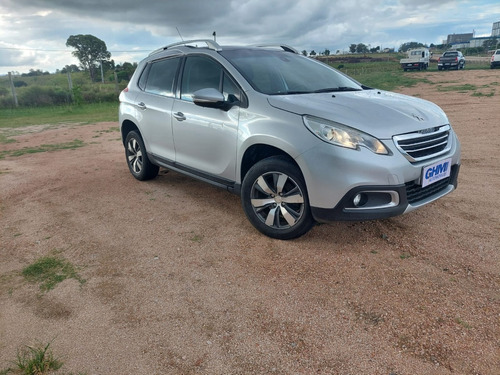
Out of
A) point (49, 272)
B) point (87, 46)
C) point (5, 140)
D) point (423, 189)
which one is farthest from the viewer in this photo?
point (87, 46)

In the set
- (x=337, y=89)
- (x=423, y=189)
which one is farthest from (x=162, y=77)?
(x=423, y=189)

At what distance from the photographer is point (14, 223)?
424cm

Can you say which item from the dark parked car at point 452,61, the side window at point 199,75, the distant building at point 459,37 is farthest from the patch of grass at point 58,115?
the distant building at point 459,37

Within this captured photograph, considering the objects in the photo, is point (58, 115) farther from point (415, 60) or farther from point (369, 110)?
point (415, 60)

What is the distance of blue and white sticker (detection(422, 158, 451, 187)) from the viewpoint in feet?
10.4

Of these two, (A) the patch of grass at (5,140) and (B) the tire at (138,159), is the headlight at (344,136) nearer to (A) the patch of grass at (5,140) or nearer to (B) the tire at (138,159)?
(B) the tire at (138,159)

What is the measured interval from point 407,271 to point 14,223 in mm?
4001

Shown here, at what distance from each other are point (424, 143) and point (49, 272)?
326cm

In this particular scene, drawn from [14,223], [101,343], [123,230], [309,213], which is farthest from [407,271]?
[14,223]

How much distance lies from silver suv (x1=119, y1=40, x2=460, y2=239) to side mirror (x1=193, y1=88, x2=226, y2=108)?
0.01 metres

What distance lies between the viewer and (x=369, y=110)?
325cm

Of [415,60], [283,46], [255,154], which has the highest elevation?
[415,60]

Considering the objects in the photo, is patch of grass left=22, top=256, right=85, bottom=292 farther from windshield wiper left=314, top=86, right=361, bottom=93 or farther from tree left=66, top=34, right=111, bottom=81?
tree left=66, top=34, right=111, bottom=81

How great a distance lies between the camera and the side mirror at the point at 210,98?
362cm
